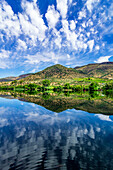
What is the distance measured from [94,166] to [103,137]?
546cm

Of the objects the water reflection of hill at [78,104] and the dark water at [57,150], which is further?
the water reflection of hill at [78,104]

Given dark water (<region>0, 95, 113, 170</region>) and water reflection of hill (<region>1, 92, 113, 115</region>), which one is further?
water reflection of hill (<region>1, 92, 113, 115</region>)

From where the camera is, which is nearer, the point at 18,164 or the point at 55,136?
the point at 18,164

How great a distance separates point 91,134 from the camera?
42.9 feet

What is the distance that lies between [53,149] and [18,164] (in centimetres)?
308

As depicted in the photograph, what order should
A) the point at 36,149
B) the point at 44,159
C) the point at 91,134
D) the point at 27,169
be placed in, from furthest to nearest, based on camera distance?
the point at 91,134, the point at 36,149, the point at 44,159, the point at 27,169

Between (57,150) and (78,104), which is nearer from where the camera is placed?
(57,150)

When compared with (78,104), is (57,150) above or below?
above

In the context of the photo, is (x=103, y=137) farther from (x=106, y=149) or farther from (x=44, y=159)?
(x=44, y=159)

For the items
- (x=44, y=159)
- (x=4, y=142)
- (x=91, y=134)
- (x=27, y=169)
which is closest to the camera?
(x=27, y=169)

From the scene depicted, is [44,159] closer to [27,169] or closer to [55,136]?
[27,169]

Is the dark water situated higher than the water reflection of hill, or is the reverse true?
the dark water

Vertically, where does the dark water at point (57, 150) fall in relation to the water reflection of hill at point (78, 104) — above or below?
above

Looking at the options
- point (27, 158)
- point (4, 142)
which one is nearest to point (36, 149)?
point (27, 158)
